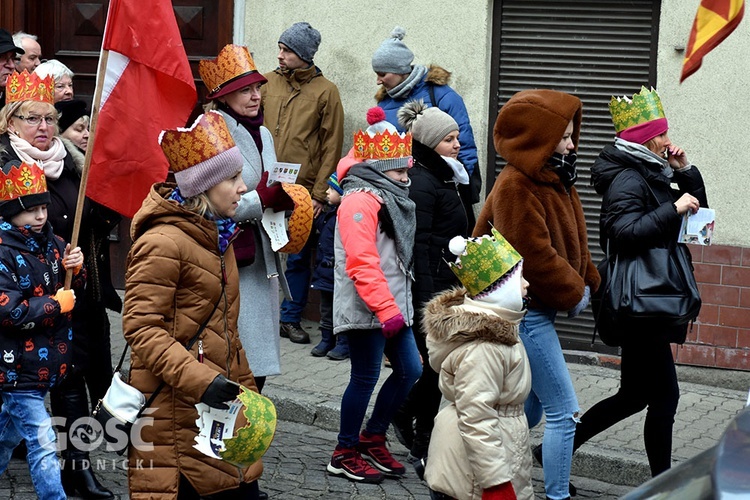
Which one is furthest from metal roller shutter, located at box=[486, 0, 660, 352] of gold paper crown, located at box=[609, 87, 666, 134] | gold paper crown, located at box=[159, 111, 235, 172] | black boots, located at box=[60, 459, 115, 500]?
gold paper crown, located at box=[159, 111, 235, 172]

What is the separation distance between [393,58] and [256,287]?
3499mm

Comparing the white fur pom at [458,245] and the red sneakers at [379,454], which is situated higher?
the white fur pom at [458,245]

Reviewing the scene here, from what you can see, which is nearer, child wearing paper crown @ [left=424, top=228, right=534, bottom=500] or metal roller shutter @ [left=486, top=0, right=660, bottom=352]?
child wearing paper crown @ [left=424, top=228, right=534, bottom=500]

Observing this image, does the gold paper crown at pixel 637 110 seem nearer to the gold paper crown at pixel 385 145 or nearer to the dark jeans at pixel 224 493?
the gold paper crown at pixel 385 145

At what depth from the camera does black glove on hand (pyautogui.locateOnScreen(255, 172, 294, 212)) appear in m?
6.13

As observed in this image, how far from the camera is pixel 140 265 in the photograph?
14.9 feet

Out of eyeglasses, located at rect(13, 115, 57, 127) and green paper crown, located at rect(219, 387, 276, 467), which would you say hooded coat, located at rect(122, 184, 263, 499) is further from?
eyeglasses, located at rect(13, 115, 57, 127)

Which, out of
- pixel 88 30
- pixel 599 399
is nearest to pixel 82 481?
pixel 599 399

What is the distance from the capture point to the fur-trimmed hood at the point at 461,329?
4.77m

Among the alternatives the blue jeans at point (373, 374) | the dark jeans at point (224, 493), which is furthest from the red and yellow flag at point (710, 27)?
the blue jeans at point (373, 374)

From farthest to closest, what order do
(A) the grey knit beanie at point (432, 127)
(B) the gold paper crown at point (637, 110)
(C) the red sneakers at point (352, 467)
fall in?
1. (A) the grey knit beanie at point (432, 127)
2. (C) the red sneakers at point (352, 467)
3. (B) the gold paper crown at point (637, 110)

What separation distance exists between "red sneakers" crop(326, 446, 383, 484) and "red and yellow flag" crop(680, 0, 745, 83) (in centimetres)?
296

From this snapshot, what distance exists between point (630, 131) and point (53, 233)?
294 centimetres

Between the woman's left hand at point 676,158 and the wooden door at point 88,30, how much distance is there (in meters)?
5.05
